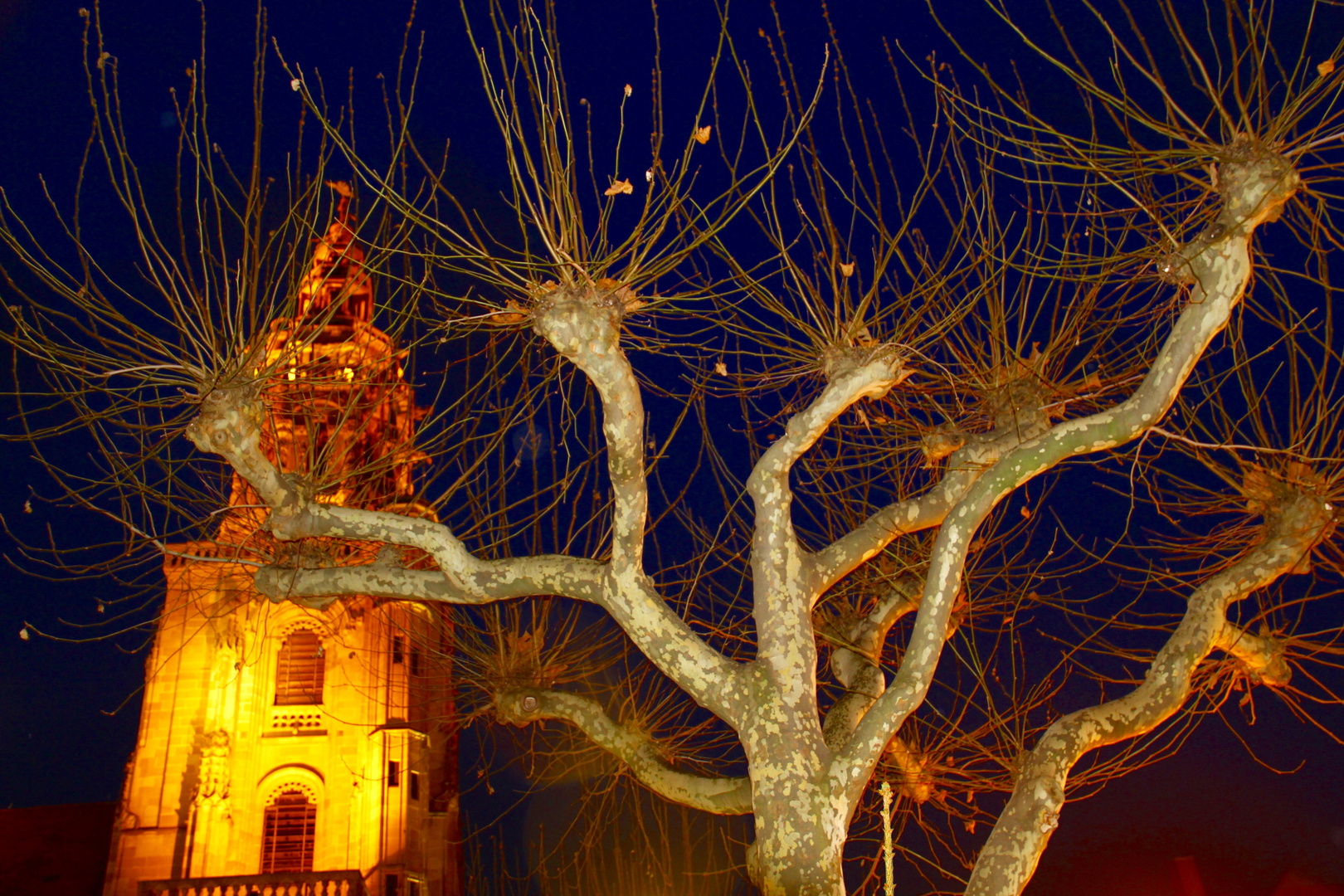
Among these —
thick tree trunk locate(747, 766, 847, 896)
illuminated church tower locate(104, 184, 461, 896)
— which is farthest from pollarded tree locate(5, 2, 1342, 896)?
illuminated church tower locate(104, 184, 461, 896)

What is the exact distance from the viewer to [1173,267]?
22.0 feet

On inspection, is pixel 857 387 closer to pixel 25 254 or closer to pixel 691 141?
pixel 691 141

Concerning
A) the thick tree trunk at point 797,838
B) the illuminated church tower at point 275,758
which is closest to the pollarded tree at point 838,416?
the thick tree trunk at point 797,838

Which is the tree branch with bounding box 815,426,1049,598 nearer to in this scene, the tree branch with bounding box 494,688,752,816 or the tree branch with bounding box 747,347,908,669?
the tree branch with bounding box 747,347,908,669

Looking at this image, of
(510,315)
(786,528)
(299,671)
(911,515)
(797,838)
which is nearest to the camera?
(797,838)

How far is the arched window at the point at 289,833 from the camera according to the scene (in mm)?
30875

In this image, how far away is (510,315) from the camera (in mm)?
7258

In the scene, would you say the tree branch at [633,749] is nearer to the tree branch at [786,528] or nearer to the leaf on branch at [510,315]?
the tree branch at [786,528]

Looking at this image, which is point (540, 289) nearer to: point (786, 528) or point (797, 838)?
point (786, 528)

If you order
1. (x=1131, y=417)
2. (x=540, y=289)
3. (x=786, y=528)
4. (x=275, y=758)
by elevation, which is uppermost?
(x=275, y=758)

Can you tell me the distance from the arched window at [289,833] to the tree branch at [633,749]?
986 inches

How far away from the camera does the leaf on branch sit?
694 cm

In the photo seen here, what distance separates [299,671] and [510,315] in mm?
28938

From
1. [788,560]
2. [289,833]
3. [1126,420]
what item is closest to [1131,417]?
[1126,420]
